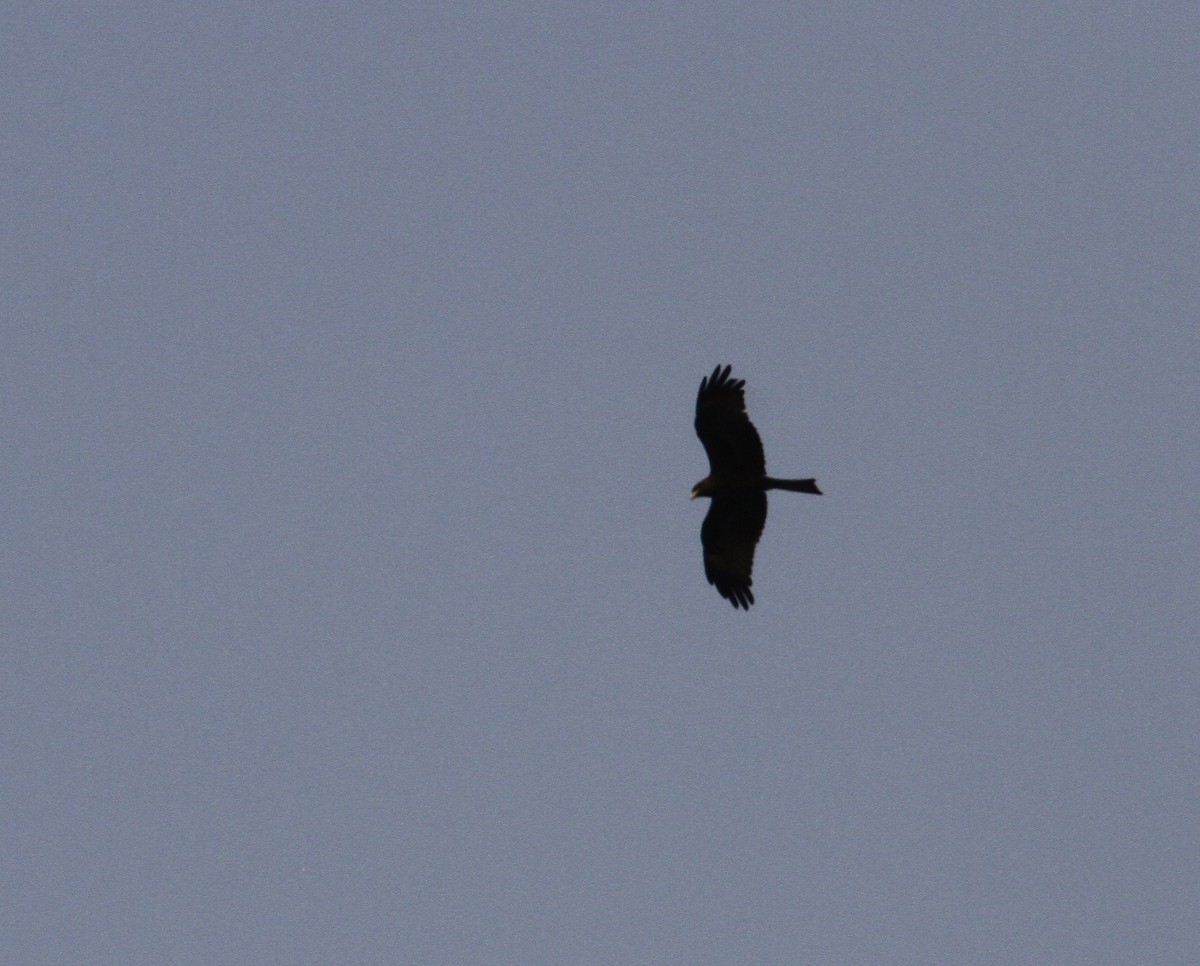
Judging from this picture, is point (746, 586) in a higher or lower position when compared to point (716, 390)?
lower

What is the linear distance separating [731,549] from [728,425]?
6.33 feet

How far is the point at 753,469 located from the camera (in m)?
22.4

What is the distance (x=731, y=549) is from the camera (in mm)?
23219

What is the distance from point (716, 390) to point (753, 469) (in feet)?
3.75

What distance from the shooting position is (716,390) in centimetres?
2231

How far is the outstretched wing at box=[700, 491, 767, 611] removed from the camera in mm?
23031

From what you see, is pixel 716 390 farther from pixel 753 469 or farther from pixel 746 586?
pixel 746 586

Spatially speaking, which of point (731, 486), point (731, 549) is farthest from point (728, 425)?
point (731, 549)

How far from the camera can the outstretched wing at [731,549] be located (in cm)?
2303

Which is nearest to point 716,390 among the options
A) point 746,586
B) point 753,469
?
point 753,469

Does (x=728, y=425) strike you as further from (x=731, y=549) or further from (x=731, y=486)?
(x=731, y=549)

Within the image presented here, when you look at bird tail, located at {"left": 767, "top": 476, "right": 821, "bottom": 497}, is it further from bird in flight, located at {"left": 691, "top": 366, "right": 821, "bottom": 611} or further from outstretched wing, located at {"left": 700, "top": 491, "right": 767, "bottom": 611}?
outstretched wing, located at {"left": 700, "top": 491, "right": 767, "bottom": 611}

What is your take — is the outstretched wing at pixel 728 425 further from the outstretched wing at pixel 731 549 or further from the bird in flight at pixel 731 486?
the outstretched wing at pixel 731 549

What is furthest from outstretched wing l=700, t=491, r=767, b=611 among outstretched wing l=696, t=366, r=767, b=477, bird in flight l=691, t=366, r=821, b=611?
outstretched wing l=696, t=366, r=767, b=477
